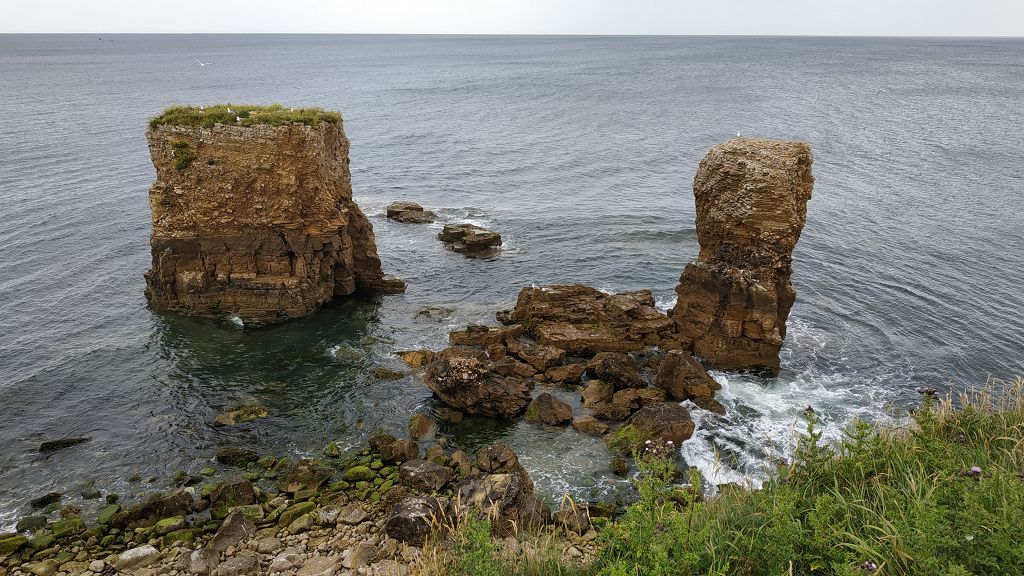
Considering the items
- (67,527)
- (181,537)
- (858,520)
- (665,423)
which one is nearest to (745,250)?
(665,423)

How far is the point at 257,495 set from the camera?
22.8 meters

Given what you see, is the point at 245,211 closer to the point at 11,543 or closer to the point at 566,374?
the point at 11,543

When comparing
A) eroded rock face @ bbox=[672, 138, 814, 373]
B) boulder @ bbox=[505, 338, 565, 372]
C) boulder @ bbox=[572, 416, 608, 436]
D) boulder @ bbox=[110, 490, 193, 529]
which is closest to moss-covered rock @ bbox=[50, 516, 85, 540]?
boulder @ bbox=[110, 490, 193, 529]

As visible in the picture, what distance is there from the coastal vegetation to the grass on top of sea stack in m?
28.9

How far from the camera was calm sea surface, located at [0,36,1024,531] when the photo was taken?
2688 centimetres

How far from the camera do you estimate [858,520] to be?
10609 mm

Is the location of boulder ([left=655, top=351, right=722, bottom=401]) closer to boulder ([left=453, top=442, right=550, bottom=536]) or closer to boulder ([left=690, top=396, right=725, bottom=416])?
boulder ([left=690, top=396, right=725, bottom=416])

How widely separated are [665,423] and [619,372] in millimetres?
4061

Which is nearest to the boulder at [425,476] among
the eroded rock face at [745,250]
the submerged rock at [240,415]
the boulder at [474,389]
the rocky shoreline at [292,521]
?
→ the rocky shoreline at [292,521]

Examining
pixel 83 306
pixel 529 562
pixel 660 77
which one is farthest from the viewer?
pixel 660 77

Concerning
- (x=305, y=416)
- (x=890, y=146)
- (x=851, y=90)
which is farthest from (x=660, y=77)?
(x=305, y=416)

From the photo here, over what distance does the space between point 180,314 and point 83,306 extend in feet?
21.2

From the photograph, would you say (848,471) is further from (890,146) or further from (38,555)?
(890,146)

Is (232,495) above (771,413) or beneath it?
beneath
